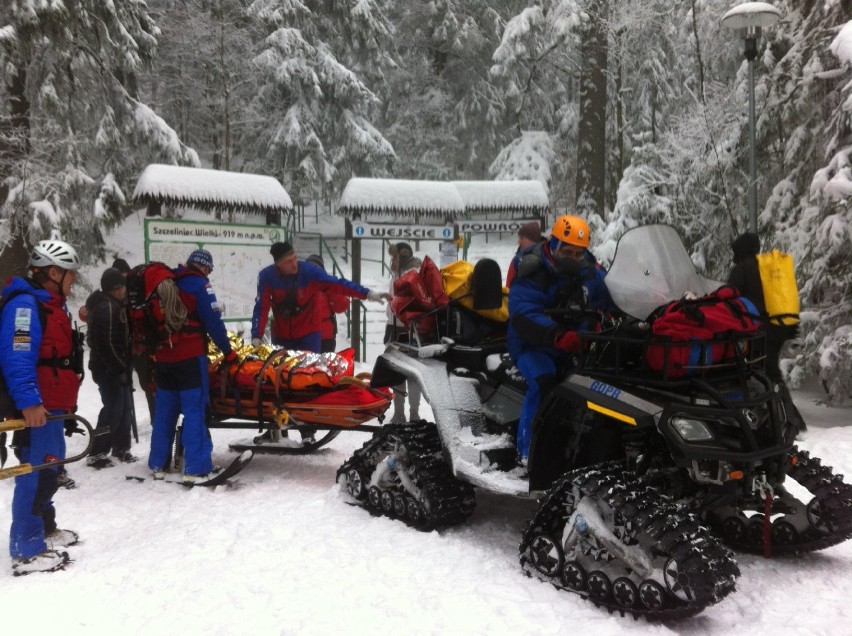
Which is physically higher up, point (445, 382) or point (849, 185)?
point (849, 185)

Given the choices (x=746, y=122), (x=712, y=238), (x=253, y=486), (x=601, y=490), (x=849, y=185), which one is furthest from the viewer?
(x=712, y=238)

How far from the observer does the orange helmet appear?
453cm

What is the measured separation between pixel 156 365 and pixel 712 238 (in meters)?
8.50

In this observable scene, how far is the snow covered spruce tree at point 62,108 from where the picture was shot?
1188 cm

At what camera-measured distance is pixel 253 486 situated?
6.11 meters

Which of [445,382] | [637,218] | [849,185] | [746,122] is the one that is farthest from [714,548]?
[637,218]

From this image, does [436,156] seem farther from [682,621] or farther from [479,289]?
[682,621]

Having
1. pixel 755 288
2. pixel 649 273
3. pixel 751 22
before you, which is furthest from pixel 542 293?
pixel 751 22

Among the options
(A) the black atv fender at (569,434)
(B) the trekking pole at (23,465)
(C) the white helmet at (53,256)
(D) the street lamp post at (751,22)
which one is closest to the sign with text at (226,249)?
(C) the white helmet at (53,256)

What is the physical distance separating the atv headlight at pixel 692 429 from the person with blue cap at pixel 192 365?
4.08m

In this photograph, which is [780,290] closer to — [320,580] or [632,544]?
[632,544]

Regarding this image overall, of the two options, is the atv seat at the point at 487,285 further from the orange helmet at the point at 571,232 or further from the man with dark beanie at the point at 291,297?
the man with dark beanie at the point at 291,297

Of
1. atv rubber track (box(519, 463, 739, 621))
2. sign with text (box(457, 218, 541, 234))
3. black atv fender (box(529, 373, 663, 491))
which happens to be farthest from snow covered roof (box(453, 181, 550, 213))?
atv rubber track (box(519, 463, 739, 621))

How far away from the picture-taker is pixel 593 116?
50.9ft
